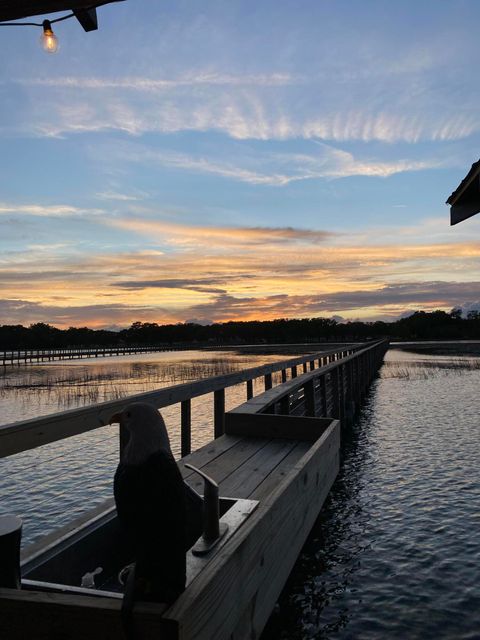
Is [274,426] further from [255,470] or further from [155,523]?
[155,523]

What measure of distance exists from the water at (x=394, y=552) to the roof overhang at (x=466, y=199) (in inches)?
154

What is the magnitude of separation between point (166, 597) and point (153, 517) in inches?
12.1

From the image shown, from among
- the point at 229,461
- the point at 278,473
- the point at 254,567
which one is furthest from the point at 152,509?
the point at 229,461

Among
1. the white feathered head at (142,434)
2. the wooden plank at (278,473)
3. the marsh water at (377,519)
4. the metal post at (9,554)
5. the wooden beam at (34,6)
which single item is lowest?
the marsh water at (377,519)

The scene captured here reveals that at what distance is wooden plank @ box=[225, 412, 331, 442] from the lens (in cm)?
624

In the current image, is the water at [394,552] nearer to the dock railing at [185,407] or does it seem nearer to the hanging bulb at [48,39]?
the dock railing at [185,407]

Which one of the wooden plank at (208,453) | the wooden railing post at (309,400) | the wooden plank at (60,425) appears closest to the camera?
the wooden plank at (60,425)

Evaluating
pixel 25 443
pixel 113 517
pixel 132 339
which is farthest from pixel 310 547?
pixel 132 339

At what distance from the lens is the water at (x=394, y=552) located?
15.0 feet

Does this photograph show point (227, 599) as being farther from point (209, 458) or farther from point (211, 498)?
point (209, 458)

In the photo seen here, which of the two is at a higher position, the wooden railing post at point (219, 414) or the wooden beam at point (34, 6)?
the wooden beam at point (34, 6)

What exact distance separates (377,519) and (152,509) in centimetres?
579

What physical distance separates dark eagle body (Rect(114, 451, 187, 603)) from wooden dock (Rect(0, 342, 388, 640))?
0.24ft

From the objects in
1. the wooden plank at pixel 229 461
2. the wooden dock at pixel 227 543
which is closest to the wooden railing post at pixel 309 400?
the wooden dock at pixel 227 543
